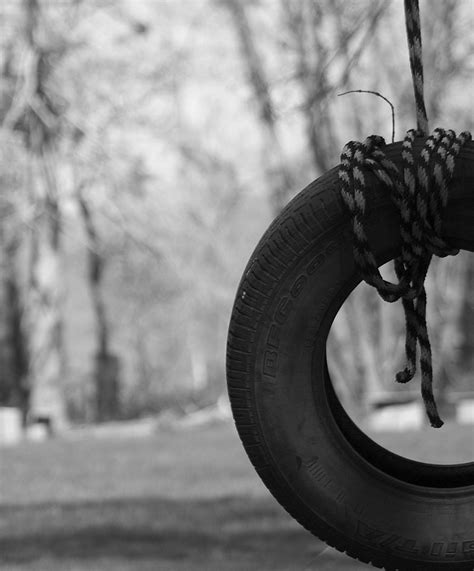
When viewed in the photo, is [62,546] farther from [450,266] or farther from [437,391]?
[450,266]

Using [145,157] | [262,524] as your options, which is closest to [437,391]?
[145,157]

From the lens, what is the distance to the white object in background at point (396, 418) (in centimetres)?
1708

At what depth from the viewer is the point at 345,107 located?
23203 mm

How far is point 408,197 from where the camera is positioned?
2492mm

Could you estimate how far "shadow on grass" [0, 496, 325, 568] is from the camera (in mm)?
6504

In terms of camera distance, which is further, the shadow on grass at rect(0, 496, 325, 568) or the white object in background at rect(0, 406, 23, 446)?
the white object in background at rect(0, 406, 23, 446)

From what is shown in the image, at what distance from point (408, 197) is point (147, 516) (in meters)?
5.73

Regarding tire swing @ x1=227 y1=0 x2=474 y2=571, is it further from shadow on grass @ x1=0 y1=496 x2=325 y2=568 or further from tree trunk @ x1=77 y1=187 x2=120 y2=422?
tree trunk @ x1=77 y1=187 x2=120 y2=422

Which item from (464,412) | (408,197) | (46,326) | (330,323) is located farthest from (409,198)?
(46,326)

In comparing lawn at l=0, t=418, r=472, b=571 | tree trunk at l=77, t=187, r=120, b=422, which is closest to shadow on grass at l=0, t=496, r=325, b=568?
lawn at l=0, t=418, r=472, b=571

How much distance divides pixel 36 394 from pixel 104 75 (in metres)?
6.37

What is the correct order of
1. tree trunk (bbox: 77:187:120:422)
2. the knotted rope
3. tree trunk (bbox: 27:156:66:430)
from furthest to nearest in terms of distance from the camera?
tree trunk (bbox: 77:187:120:422), tree trunk (bbox: 27:156:66:430), the knotted rope

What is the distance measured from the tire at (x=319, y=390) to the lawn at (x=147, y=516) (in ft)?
8.55

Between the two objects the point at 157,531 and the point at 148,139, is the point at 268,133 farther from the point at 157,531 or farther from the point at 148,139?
the point at 157,531
